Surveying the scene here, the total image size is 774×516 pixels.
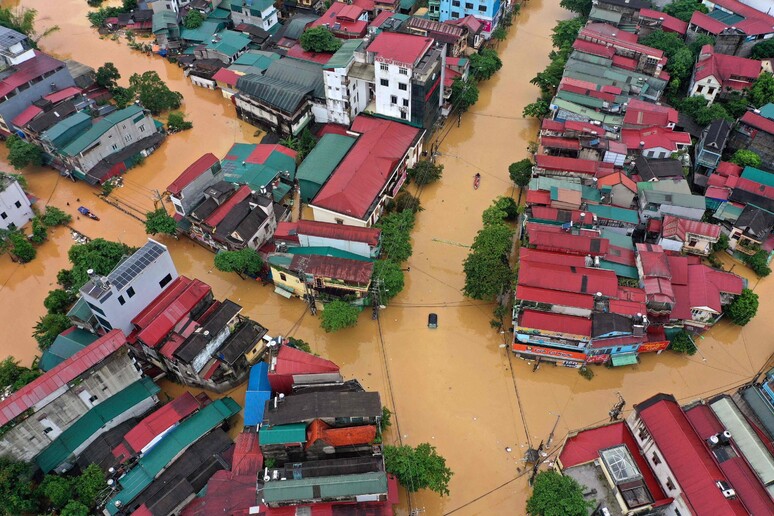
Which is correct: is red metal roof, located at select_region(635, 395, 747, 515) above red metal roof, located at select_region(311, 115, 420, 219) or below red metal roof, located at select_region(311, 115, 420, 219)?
below

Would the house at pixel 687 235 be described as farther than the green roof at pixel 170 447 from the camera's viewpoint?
Yes

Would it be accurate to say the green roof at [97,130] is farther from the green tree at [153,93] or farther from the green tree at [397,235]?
the green tree at [397,235]

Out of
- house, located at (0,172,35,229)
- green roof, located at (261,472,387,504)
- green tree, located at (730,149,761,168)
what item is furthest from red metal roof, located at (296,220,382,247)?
green tree, located at (730,149,761,168)

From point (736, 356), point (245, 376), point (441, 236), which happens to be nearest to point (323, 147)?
point (441, 236)

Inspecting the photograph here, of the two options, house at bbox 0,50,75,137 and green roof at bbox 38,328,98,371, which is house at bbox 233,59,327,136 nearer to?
house at bbox 0,50,75,137

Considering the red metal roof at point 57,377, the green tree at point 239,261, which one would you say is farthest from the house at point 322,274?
the red metal roof at point 57,377

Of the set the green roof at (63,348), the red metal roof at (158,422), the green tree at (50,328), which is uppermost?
the green tree at (50,328)
